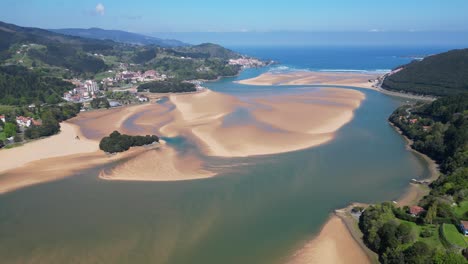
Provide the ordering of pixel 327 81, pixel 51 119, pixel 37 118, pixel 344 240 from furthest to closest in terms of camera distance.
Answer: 1. pixel 327 81
2. pixel 37 118
3. pixel 51 119
4. pixel 344 240

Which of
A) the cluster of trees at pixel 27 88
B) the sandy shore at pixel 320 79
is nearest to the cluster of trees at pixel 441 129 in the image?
the sandy shore at pixel 320 79

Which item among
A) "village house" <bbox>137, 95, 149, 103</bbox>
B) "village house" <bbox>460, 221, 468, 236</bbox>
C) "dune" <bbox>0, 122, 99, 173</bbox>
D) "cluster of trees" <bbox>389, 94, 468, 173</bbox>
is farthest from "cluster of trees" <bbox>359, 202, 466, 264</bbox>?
"village house" <bbox>137, 95, 149, 103</bbox>

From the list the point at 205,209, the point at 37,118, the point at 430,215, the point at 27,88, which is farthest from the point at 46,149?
the point at 430,215

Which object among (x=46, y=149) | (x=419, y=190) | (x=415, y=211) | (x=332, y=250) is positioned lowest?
(x=46, y=149)

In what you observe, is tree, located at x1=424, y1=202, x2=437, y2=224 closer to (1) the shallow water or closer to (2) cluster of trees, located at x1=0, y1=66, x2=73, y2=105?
(1) the shallow water

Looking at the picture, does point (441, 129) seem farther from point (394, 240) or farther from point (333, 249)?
point (333, 249)

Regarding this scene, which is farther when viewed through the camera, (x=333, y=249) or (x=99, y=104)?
(x=99, y=104)

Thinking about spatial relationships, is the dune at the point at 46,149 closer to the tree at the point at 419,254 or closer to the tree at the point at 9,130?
the tree at the point at 9,130
